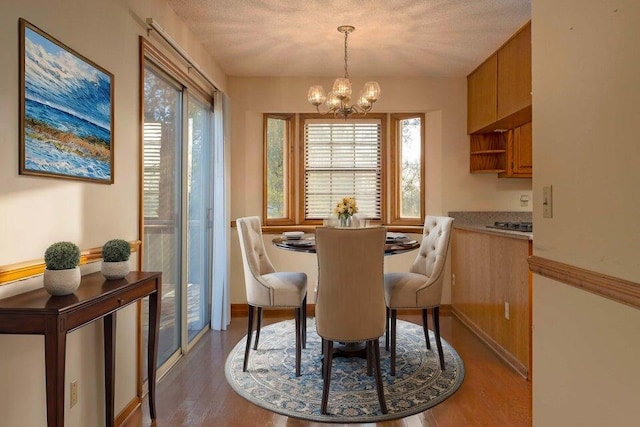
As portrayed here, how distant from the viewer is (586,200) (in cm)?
120

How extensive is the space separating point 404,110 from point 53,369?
3992 millimetres

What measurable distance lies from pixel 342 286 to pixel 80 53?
1735mm

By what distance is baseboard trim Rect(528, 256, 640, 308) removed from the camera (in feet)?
3.22

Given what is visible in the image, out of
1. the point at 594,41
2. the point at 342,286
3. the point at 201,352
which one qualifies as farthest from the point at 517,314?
the point at 201,352

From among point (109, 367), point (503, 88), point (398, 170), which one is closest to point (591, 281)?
point (109, 367)

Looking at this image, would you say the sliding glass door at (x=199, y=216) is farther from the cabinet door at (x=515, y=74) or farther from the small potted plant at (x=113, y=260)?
the cabinet door at (x=515, y=74)

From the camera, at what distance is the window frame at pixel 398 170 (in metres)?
4.55

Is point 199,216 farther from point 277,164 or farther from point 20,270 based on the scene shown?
point 20,270

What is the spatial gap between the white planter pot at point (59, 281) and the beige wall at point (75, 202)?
13cm

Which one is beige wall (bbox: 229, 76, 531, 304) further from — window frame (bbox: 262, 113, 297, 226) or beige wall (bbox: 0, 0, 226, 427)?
beige wall (bbox: 0, 0, 226, 427)

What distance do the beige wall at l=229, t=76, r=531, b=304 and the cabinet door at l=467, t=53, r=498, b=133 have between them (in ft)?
0.44

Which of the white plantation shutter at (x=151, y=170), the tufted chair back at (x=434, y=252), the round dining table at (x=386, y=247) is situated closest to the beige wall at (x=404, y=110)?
the tufted chair back at (x=434, y=252)

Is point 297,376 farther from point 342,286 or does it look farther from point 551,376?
point 551,376

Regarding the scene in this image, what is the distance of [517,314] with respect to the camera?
114 inches
